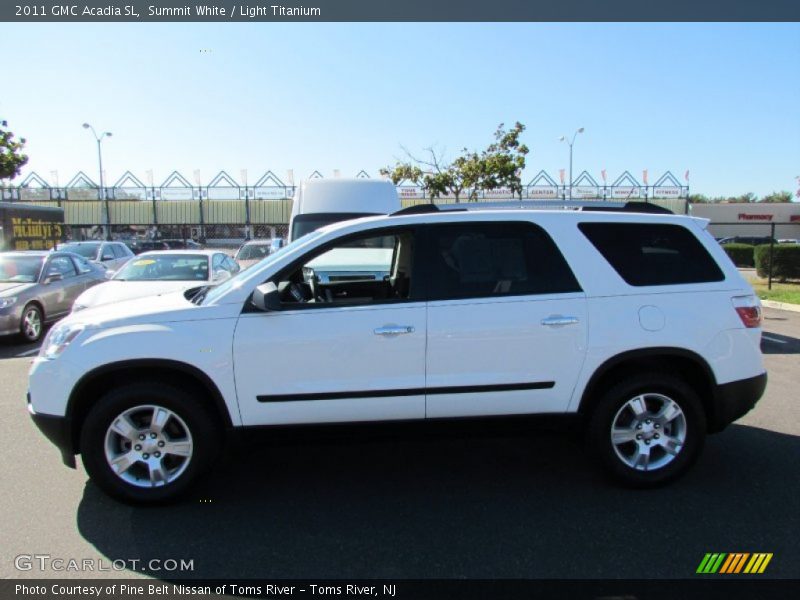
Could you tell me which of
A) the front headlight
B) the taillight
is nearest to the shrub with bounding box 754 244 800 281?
the taillight

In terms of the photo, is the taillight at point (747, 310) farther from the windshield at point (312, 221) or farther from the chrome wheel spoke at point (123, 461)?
the windshield at point (312, 221)

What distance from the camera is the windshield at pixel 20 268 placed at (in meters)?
9.70

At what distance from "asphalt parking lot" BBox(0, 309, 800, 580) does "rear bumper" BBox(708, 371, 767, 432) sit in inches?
17.9

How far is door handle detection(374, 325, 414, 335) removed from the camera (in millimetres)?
3449

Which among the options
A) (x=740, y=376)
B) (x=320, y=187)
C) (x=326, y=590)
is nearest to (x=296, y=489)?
(x=326, y=590)

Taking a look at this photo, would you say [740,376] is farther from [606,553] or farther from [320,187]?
[320,187]

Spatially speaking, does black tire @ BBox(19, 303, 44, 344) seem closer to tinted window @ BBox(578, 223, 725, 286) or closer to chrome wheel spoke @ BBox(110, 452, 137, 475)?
chrome wheel spoke @ BBox(110, 452, 137, 475)

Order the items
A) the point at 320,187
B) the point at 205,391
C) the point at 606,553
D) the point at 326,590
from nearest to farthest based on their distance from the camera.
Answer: the point at 326,590 → the point at 606,553 → the point at 205,391 → the point at 320,187

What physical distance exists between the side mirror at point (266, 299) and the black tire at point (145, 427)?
0.74 m

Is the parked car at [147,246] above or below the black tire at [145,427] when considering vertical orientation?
above

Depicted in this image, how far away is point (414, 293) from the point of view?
3.60m

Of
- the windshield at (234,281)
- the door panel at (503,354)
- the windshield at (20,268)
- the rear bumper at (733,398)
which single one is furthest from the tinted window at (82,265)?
the rear bumper at (733,398)

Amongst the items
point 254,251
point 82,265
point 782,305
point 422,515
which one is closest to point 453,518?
point 422,515

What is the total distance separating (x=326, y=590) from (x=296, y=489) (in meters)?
1.10
